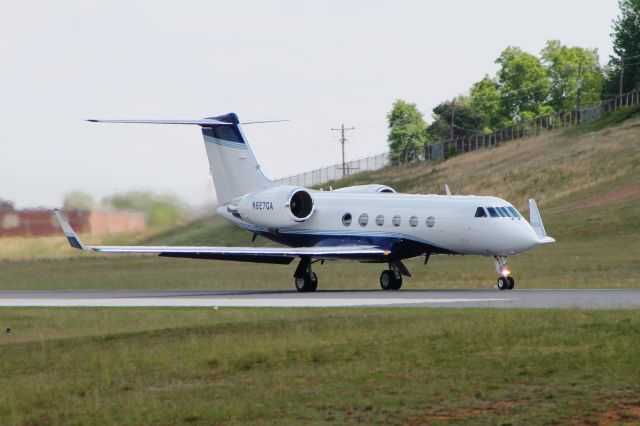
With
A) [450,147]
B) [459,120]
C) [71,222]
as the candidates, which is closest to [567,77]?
[459,120]

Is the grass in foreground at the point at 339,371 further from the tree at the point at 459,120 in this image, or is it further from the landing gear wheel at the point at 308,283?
the tree at the point at 459,120

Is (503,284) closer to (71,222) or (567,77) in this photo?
(71,222)

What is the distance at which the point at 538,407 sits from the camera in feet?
56.5

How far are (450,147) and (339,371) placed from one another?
10966 cm

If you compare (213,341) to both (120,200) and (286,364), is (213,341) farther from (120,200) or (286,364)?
(120,200)

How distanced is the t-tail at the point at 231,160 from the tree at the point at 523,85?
375 ft

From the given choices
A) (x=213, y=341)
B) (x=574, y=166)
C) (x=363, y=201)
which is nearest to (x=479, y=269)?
(x=363, y=201)

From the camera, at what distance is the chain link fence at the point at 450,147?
4796 inches

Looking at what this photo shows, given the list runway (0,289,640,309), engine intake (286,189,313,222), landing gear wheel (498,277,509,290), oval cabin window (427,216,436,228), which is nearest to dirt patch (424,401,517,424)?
runway (0,289,640,309)

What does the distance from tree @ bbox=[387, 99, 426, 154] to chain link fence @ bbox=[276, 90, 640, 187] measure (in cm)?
2958

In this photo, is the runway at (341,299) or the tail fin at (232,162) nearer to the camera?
the runway at (341,299)

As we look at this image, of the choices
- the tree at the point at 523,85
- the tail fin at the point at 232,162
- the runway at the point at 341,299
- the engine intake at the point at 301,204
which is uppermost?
the tree at the point at 523,85

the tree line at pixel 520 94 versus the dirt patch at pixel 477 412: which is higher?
the tree line at pixel 520 94

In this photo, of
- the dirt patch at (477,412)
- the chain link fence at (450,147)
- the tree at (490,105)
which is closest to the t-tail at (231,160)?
the dirt patch at (477,412)
